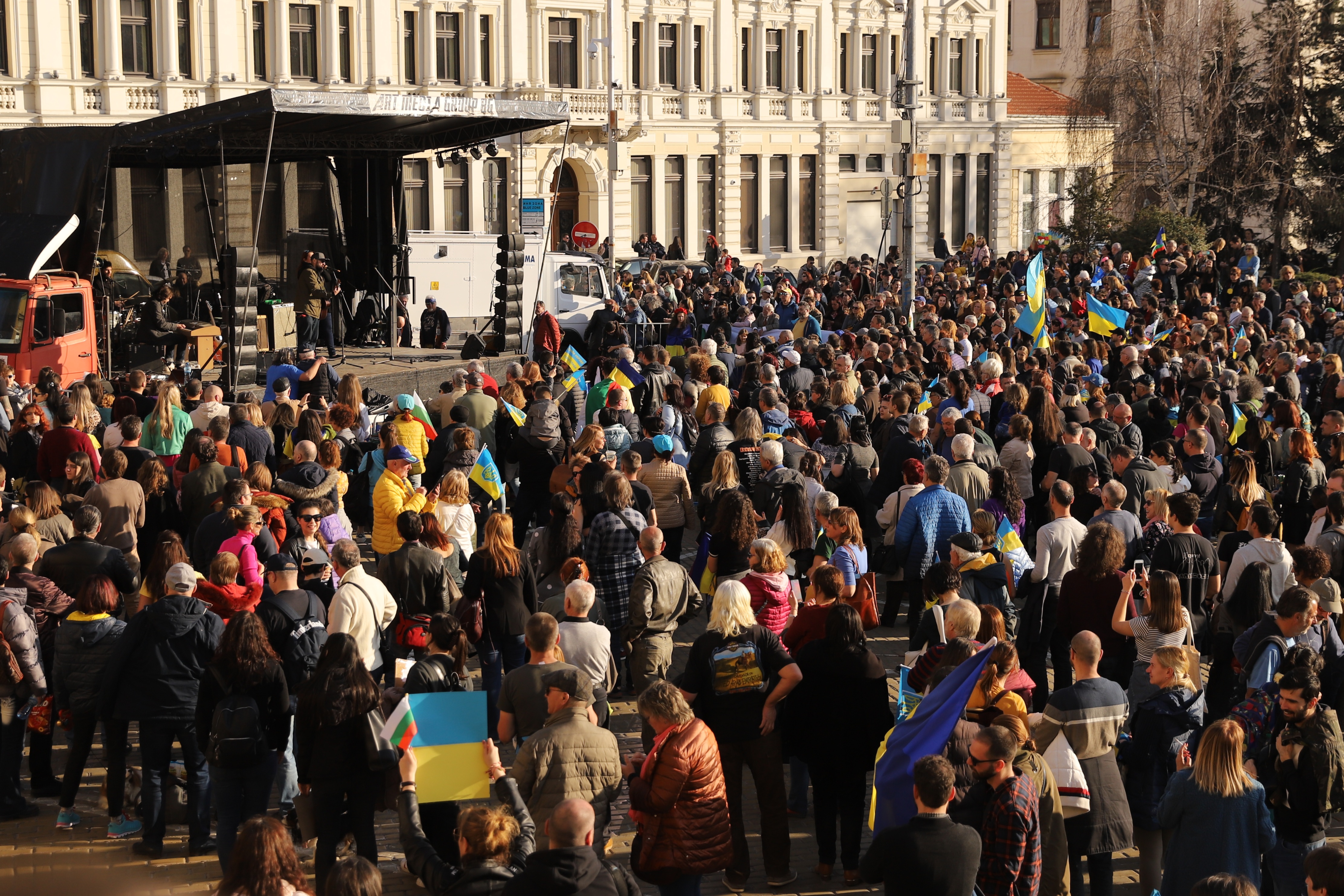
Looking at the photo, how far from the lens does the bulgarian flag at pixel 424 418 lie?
1339 centimetres

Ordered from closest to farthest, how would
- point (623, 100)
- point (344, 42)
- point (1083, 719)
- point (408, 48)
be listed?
1. point (1083, 719)
2. point (344, 42)
3. point (408, 48)
4. point (623, 100)

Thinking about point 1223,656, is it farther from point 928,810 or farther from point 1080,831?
point 928,810

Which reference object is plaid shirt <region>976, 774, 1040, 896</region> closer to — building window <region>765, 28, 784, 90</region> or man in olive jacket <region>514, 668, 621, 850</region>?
man in olive jacket <region>514, 668, 621, 850</region>

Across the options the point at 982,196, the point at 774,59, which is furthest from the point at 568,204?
the point at 982,196

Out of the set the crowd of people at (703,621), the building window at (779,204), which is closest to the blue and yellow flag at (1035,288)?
the crowd of people at (703,621)

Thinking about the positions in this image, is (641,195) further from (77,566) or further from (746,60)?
(77,566)

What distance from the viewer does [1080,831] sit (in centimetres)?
714

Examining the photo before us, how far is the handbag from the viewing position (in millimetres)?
7238

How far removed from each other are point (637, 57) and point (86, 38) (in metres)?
16.4

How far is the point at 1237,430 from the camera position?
45.8 ft

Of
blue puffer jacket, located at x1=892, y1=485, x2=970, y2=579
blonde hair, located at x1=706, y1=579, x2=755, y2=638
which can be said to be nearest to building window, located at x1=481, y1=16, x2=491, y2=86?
blue puffer jacket, located at x1=892, y1=485, x2=970, y2=579

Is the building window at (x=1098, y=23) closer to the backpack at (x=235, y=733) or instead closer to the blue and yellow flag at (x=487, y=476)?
the blue and yellow flag at (x=487, y=476)

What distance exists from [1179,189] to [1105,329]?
2380 cm

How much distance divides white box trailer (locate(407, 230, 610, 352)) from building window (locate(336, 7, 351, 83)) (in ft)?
46.7
